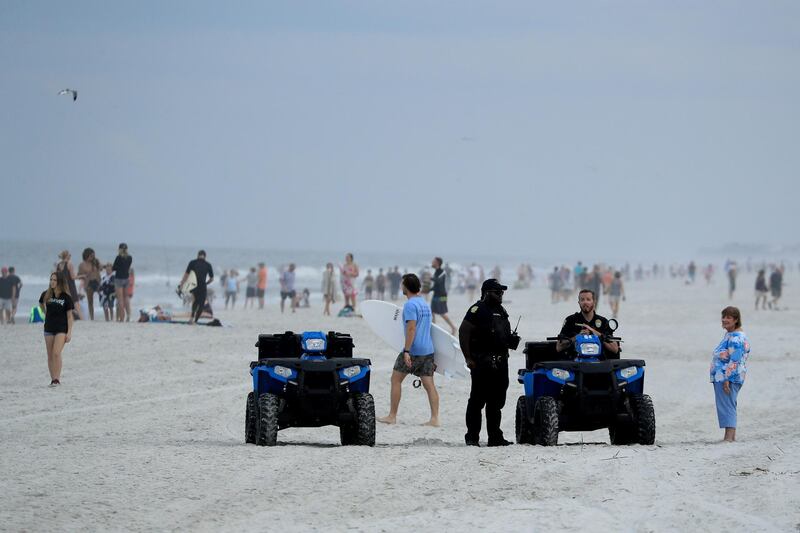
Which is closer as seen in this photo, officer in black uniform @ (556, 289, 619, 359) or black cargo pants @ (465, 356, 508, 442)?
officer in black uniform @ (556, 289, 619, 359)

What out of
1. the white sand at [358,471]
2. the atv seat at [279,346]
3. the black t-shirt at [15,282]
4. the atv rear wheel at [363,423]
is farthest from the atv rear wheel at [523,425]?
the black t-shirt at [15,282]

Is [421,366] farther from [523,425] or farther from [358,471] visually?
[358,471]

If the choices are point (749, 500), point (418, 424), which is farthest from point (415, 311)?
point (749, 500)

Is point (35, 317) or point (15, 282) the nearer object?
point (35, 317)

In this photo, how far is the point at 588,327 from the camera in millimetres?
9812

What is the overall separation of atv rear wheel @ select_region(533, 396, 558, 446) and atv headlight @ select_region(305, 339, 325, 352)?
1824mm

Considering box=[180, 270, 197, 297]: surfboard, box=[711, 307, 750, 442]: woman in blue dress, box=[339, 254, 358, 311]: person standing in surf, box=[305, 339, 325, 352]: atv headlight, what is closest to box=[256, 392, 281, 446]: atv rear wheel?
box=[305, 339, 325, 352]: atv headlight

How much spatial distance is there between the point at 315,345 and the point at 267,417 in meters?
0.71

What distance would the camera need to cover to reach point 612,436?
33.0 ft

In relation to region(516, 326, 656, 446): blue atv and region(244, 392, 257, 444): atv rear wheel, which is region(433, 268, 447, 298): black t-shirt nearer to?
region(244, 392, 257, 444): atv rear wheel

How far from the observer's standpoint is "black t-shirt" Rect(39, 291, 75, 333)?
1483 cm

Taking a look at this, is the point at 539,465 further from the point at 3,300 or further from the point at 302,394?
the point at 3,300

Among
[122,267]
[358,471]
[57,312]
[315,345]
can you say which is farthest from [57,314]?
[122,267]

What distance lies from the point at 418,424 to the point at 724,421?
360cm
